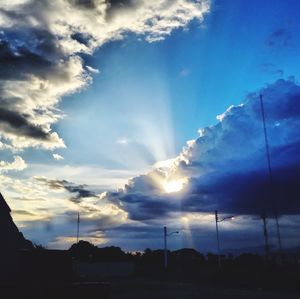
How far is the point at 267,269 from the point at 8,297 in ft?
165

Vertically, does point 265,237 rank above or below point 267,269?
above

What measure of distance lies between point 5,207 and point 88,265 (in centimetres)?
6576

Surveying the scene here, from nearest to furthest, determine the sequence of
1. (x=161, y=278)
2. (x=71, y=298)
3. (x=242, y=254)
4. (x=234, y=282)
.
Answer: (x=71, y=298) → (x=234, y=282) → (x=161, y=278) → (x=242, y=254)

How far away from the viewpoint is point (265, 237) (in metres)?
59.7

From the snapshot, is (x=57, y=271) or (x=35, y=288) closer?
(x=35, y=288)

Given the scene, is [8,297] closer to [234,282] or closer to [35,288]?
[35,288]

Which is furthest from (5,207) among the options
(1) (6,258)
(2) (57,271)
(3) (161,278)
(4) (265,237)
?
(3) (161,278)

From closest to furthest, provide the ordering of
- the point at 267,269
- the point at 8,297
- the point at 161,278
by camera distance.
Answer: the point at 8,297
the point at 267,269
the point at 161,278

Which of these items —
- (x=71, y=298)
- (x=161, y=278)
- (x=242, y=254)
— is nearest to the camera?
(x=71, y=298)

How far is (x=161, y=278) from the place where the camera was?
7506cm

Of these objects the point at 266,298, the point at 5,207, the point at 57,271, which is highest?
the point at 5,207

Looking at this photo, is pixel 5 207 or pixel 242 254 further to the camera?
pixel 242 254

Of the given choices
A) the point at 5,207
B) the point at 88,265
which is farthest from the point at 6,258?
the point at 88,265

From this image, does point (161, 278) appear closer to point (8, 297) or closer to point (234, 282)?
point (234, 282)
